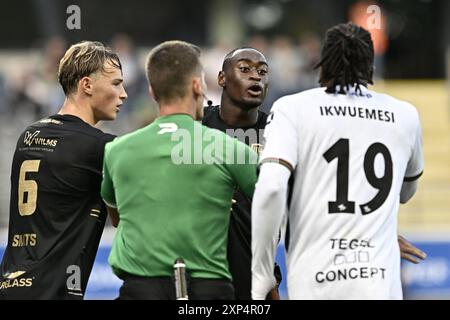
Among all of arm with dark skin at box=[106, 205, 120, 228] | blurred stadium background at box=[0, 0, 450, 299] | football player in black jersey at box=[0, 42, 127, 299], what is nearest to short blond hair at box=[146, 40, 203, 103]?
arm with dark skin at box=[106, 205, 120, 228]

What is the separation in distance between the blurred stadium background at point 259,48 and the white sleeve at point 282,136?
1016 cm

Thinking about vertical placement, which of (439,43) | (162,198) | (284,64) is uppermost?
(439,43)

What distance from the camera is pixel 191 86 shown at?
595 cm

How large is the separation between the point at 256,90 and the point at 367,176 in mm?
1261

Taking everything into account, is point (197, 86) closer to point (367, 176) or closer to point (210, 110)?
point (367, 176)

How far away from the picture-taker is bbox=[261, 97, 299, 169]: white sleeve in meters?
5.82

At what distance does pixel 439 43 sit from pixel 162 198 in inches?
1000

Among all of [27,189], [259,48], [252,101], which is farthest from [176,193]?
[259,48]

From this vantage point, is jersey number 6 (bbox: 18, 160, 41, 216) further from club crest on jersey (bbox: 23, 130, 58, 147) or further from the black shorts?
the black shorts

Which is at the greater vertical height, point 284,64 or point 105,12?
point 105,12

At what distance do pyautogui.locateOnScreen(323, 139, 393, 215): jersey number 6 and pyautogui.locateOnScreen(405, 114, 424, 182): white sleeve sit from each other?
0.24m

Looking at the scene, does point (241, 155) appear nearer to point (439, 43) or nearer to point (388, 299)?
point (388, 299)

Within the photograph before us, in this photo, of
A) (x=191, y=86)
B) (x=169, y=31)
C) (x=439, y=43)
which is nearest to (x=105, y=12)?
(x=169, y=31)

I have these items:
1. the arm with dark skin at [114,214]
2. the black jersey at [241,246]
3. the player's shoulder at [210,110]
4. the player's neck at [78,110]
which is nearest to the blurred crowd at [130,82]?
the player's shoulder at [210,110]
